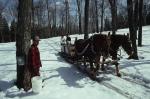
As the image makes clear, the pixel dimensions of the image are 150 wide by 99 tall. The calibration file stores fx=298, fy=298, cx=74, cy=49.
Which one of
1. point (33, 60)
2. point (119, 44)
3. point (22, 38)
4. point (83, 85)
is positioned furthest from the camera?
point (119, 44)

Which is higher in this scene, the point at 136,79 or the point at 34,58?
the point at 34,58

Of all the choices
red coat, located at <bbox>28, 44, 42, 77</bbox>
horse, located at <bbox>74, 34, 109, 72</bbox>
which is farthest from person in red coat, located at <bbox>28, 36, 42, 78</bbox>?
horse, located at <bbox>74, 34, 109, 72</bbox>

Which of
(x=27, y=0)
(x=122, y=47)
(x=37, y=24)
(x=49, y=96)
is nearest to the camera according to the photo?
(x=49, y=96)

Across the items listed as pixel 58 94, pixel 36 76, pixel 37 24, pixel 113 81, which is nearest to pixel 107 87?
Answer: pixel 113 81

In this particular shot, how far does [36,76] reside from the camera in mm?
10750

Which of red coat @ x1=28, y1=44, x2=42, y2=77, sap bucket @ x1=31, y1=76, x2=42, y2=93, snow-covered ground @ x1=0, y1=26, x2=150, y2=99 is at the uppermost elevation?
red coat @ x1=28, y1=44, x2=42, y2=77

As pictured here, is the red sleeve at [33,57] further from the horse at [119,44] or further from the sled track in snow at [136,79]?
the sled track in snow at [136,79]

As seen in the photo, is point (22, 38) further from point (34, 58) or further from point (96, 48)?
point (96, 48)

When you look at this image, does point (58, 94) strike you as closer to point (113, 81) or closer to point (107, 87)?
point (107, 87)

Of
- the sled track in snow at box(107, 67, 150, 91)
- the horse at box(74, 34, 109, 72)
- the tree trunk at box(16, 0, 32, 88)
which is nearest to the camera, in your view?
the tree trunk at box(16, 0, 32, 88)

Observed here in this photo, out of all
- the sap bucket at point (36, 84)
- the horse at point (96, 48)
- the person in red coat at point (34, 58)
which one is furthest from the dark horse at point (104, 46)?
the sap bucket at point (36, 84)

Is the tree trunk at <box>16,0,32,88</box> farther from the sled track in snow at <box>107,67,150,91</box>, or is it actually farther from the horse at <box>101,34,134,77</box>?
the sled track in snow at <box>107,67,150,91</box>

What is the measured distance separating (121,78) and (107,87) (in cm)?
159

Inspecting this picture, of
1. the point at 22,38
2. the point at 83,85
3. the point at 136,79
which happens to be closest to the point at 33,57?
the point at 22,38
